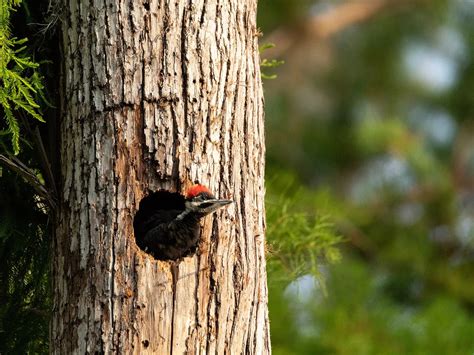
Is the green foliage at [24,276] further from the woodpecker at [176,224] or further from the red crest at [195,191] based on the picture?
the red crest at [195,191]

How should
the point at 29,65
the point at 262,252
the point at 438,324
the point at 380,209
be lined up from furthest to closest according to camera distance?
the point at 380,209 < the point at 438,324 < the point at 262,252 < the point at 29,65

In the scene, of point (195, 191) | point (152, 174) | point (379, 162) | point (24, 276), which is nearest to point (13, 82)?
point (152, 174)

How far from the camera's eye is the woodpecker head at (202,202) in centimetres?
397

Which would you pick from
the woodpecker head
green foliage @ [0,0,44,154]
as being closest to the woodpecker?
the woodpecker head

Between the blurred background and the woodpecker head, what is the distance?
106 inches

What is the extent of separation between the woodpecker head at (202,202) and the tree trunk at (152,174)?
0.09 metres

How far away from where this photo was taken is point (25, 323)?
4730 mm

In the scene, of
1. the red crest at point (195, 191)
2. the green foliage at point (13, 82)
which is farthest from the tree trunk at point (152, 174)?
the green foliage at point (13, 82)

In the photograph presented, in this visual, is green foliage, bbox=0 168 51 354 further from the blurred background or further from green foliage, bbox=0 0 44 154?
the blurred background

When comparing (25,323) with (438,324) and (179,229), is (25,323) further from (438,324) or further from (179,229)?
(438,324)

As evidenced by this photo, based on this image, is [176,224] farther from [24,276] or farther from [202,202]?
[24,276]

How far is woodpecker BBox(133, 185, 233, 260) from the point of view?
13.1 ft

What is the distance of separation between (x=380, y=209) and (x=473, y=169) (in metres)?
1.50

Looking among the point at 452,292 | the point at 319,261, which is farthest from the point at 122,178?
the point at 452,292
